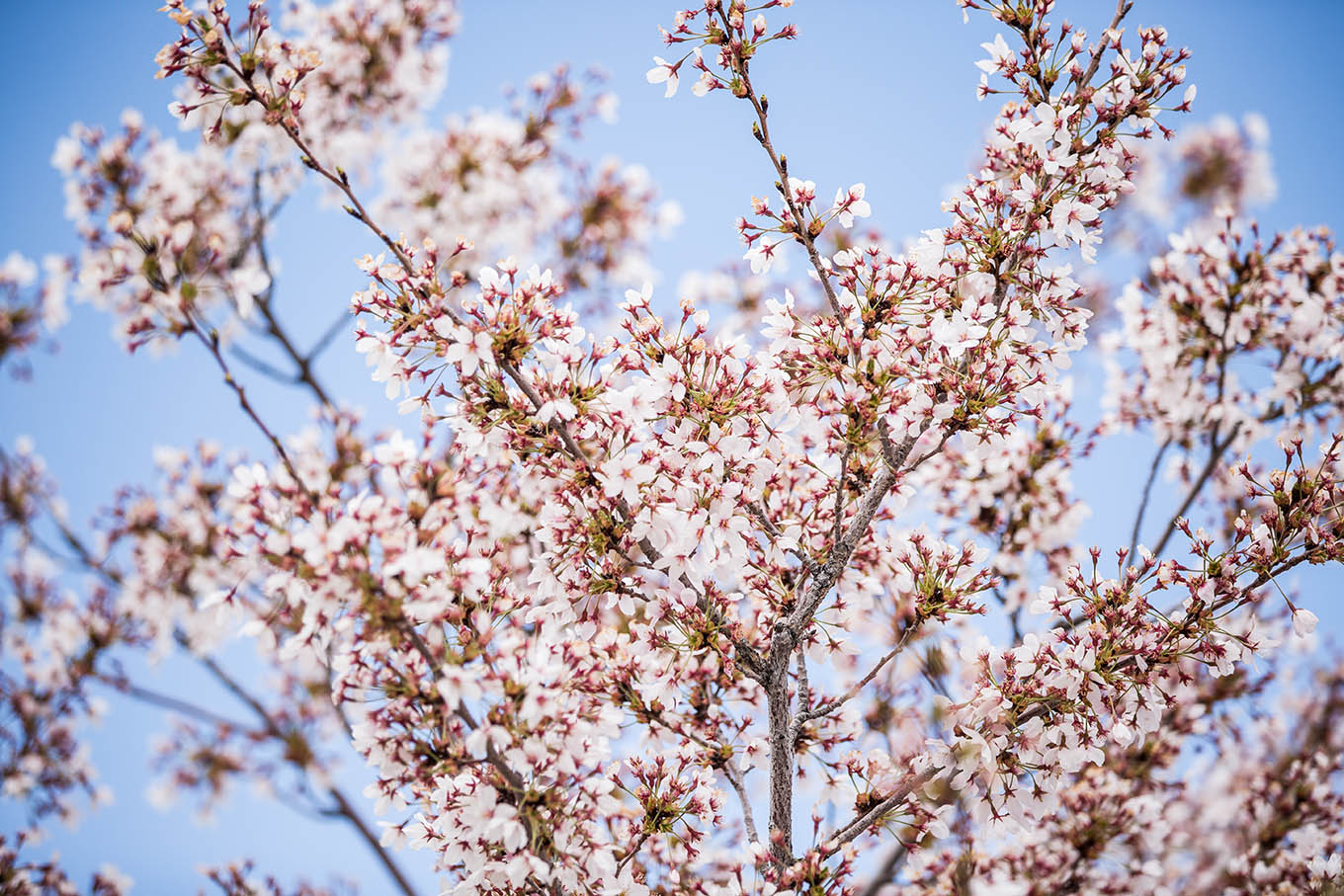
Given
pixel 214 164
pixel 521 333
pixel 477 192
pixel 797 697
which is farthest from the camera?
pixel 477 192

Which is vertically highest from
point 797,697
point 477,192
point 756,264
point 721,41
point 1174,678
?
point 477,192

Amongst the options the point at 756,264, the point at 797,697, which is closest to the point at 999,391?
the point at 756,264

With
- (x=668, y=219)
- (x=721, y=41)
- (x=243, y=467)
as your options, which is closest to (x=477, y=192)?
(x=668, y=219)

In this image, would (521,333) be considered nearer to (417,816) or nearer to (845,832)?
(417,816)

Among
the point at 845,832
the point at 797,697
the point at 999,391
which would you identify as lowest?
the point at 845,832

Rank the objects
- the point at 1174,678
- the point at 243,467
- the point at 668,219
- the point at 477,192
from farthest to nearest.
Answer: the point at 668,219, the point at 477,192, the point at 1174,678, the point at 243,467

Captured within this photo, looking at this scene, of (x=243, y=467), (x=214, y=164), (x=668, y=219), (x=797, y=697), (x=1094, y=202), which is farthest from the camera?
(x=668, y=219)

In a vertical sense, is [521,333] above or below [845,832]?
above

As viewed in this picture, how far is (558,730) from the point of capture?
329cm

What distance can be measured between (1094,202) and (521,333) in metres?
3.05

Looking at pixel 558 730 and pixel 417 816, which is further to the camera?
pixel 417 816

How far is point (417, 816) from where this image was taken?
13.0 feet

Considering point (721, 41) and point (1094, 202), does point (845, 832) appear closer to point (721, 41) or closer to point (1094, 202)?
point (1094, 202)

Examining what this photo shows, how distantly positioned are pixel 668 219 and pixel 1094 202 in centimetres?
922
